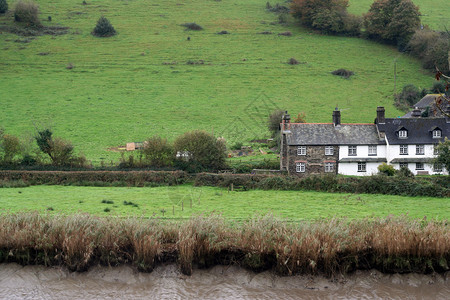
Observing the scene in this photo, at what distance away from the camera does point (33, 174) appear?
4547cm

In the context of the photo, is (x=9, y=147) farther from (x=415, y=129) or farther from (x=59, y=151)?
(x=415, y=129)

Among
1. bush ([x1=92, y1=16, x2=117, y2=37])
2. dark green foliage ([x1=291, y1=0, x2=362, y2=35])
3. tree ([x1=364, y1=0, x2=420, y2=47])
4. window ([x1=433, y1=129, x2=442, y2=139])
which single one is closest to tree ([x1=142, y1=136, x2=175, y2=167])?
window ([x1=433, y1=129, x2=442, y2=139])

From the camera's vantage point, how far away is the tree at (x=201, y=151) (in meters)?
48.6

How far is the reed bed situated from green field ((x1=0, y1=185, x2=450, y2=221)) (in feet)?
21.8

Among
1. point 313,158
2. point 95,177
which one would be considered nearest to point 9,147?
point 95,177

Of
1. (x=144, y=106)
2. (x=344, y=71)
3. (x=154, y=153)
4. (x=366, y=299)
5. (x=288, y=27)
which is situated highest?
(x=288, y=27)

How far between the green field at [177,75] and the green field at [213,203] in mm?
14817

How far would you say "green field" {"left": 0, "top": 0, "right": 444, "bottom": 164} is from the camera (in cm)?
7475

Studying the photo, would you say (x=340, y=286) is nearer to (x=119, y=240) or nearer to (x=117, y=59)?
(x=119, y=240)

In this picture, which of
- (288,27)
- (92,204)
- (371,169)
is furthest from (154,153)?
(288,27)

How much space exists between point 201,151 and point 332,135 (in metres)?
14.5

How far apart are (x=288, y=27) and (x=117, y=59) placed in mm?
41918

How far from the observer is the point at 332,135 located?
2079 inches

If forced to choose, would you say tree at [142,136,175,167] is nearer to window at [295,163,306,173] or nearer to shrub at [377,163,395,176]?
window at [295,163,306,173]
